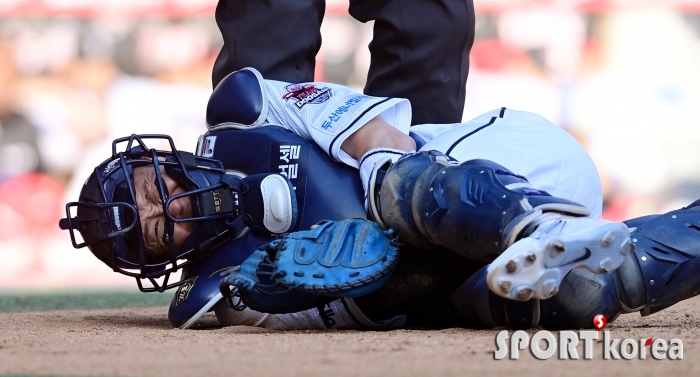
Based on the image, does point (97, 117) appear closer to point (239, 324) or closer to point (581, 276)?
point (239, 324)

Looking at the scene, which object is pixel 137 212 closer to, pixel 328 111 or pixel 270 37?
pixel 328 111

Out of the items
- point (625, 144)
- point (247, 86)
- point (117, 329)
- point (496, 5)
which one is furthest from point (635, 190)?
point (117, 329)

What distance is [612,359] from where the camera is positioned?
53.8 inches

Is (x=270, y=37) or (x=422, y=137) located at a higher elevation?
(x=270, y=37)

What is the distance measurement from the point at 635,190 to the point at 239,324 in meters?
3.58

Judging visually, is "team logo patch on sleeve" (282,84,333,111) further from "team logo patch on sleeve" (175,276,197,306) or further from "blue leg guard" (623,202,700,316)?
"blue leg guard" (623,202,700,316)

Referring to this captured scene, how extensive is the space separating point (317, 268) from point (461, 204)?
31 cm

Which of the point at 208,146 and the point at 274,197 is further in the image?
the point at 208,146

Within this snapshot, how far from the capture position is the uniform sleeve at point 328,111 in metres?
2.09

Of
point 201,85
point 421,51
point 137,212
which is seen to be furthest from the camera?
point 201,85

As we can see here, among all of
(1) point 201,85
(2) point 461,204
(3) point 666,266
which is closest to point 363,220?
(2) point 461,204

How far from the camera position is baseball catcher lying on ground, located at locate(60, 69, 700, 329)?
5.38ft

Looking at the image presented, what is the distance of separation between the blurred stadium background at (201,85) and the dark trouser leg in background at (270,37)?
2.56 metres

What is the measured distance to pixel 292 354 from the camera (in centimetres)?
143
